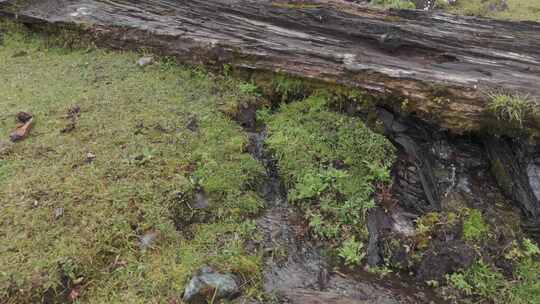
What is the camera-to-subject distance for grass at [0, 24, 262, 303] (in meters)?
4.32

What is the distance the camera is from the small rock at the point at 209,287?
4.16 m

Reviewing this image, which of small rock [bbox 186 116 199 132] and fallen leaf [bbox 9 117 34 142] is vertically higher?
small rock [bbox 186 116 199 132]

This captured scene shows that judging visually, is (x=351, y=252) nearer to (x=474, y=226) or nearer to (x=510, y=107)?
(x=474, y=226)

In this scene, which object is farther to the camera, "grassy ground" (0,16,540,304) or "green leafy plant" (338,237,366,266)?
"green leafy plant" (338,237,366,266)

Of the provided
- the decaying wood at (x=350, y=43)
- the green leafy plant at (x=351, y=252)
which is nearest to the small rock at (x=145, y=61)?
the decaying wood at (x=350, y=43)

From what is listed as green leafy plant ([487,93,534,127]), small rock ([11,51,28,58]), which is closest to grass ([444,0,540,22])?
green leafy plant ([487,93,534,127])

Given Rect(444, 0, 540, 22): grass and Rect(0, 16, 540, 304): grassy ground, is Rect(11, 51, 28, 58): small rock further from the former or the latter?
Rect(444, 0, 540, 22): grass

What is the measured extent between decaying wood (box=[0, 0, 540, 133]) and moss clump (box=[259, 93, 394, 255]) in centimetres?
68

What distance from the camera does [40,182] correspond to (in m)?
5.14

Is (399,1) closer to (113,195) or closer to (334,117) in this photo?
(334,117)

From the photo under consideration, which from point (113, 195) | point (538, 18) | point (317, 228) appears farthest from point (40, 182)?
point (538, 18)

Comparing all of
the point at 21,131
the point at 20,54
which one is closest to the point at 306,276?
the point at 21,131

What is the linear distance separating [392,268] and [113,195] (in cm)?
357

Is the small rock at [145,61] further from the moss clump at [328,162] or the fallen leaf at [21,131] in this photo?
the moss clump at [328,162]
